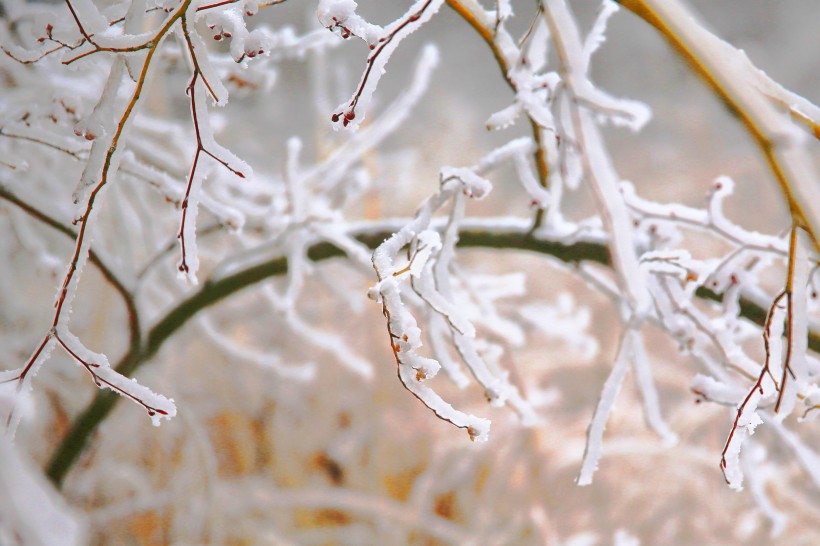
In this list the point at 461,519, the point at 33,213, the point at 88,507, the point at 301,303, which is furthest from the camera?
the point at 301,303

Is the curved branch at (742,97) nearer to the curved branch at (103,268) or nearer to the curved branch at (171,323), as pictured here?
the curved branch at (171,323)

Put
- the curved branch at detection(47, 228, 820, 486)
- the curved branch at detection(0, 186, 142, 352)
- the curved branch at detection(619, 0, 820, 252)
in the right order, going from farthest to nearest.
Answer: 1. the curved branch at detection(47, 228, 820, 486)
2. the curved branch at detection(0, 186, 142, 352)
3. the curved branch at detection(619, 0, 820, 252)

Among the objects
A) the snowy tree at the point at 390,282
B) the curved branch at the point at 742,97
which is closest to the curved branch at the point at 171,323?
the snowy tree at the point at 390,282

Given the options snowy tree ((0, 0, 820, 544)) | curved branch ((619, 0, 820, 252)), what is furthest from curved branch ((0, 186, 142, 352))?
curved branch ((619, 0, 820, 252))

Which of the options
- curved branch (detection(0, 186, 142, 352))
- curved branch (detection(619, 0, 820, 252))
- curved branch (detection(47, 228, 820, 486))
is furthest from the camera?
curved branch (detection(47, 228, 820, 486))

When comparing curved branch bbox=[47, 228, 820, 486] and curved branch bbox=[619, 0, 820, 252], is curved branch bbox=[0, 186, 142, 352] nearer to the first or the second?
curved branch bbox=[47, 228, 820, 486]

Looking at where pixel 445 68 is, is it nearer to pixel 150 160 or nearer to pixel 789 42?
pixel 789 42

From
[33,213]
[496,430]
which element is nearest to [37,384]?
[33,213]

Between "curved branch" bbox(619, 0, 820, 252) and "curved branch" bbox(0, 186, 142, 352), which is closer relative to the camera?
"curved branch" bbox(619, 0, 820, 252)

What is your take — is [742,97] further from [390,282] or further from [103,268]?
[103,268]
